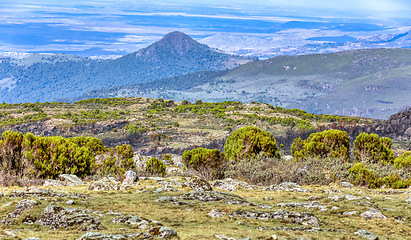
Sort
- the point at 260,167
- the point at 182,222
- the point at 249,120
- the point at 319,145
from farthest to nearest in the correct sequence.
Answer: the point at 249,120
the point at 319,145
the point at 260,167
the point at 182,222

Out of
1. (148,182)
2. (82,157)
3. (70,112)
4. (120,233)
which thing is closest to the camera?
(120,233)

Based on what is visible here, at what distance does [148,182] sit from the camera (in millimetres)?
20469

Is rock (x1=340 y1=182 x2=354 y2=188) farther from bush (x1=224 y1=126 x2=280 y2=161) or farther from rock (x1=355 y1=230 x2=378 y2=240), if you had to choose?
rock (x1=355 y1=230 x2=378 y2=240)

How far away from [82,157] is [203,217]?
45.3ft

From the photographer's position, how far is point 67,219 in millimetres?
10422

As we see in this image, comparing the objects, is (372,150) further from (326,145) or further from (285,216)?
(285,216)

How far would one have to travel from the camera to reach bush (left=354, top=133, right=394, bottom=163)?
98.4ft

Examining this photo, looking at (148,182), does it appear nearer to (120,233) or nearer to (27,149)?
(27,149)

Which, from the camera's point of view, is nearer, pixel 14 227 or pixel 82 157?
pixel 14 227

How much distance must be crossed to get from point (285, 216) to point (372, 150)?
2068 centimetres

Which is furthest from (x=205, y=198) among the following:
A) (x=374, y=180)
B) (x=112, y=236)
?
(x=374, y=180)

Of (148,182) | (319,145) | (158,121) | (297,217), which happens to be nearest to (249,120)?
(158,121)

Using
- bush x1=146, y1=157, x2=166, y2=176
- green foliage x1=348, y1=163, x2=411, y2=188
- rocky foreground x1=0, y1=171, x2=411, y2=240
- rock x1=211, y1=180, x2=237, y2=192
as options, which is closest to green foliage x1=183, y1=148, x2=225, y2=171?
bush x1=146, y1=157, x2=166, y2=176

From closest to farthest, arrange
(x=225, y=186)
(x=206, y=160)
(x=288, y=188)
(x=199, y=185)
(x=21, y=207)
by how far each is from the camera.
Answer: (x=21, y=207) → (x=199, y=185) → (x=225, y=186) → (x=288, y=188) → (x=206, y=160)
